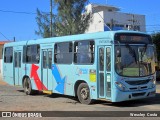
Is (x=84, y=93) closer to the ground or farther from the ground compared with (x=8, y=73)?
closer to the ground

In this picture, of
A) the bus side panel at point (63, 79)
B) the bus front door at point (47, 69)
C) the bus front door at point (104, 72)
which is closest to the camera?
the bus front door at point (104, 72)

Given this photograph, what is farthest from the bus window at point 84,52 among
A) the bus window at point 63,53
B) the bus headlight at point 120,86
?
the bus headlight at point 120,86

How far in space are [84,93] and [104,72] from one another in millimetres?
1504

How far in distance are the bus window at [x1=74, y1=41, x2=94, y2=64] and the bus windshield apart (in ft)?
4.33

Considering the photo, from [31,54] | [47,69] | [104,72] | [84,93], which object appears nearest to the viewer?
[104,72]

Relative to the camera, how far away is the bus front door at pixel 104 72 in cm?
1408

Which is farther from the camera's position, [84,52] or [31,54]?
[31,54]

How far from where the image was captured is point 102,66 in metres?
14.4

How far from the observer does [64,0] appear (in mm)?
30656

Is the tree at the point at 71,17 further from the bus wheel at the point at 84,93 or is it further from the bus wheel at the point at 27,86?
the bus wheel at the point at 84,93

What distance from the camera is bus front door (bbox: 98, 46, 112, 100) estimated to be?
14078 mm

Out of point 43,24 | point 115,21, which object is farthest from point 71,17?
point 115,21

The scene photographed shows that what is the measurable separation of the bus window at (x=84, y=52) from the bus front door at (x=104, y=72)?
530 mm

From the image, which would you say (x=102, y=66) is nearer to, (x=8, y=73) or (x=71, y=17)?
(x=8, y=73)
